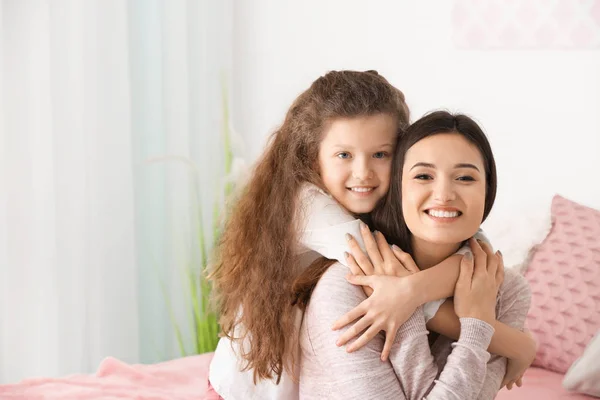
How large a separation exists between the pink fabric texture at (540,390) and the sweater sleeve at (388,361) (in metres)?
0.78

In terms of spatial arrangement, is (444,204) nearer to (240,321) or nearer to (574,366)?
(240,321)

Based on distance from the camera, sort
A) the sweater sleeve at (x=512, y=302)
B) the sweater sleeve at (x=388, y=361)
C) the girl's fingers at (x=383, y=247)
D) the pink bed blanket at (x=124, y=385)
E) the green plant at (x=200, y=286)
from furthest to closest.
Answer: the green plant at (x=200, y=286), the pink bed blanket at (x=124, y=385), the sweater sleeve at (x=512, y=302), the girl's fingers at (x=383, y=247), the sweater sleeve at (x=388, y=361)

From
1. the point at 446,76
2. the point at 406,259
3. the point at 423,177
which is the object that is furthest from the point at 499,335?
the point at 446,76

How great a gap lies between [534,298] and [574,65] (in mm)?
762

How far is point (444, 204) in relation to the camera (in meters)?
1.42

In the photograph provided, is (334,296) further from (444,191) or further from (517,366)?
(517,366)

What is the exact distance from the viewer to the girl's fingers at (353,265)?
4.84 ft

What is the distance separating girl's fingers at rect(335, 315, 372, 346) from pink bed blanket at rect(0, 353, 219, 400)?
3.03 feet

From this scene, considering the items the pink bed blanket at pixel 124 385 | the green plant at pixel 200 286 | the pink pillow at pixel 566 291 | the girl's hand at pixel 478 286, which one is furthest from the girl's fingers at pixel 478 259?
the green plant at pixel 200 286

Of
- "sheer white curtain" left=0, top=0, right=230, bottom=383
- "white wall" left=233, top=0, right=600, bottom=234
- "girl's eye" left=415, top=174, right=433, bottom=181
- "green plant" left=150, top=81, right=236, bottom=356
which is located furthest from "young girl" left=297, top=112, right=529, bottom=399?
"green plant" left=150, top=81, right=236, bottom=356

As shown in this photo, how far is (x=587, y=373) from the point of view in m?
2.09

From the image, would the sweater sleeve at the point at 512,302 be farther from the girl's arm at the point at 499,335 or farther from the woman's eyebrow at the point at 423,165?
the woman's eyebrow at the point at 423,165

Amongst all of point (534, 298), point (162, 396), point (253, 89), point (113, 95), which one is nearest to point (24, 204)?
point (113, 95)

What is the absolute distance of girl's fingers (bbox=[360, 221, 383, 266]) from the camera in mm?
1487
